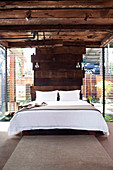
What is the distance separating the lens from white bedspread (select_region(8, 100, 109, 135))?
3.64 meters

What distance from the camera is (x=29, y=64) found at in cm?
607

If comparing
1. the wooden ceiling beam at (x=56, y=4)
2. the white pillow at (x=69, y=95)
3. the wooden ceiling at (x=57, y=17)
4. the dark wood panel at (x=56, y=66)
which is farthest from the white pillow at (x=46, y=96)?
the wooden ceiling beam at (x=56, y=4)

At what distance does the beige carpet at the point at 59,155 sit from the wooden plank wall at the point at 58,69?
8.62 ft

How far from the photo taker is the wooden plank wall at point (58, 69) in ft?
19.3

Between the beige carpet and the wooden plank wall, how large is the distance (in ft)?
8.62

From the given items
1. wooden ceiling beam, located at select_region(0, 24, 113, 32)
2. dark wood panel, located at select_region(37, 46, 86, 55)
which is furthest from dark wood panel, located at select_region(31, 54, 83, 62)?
wooden ceiling beam, located at select_region(0, 24, 113, 32)

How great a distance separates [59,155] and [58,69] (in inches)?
143

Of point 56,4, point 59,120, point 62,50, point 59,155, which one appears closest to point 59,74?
point 62,50

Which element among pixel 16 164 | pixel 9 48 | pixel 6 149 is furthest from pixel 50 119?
pixel 9 48

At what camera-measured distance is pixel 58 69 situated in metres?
5.89

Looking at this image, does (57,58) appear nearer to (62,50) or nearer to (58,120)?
(62,50)

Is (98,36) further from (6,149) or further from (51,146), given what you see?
(6,149)

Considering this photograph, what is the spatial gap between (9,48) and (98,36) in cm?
321

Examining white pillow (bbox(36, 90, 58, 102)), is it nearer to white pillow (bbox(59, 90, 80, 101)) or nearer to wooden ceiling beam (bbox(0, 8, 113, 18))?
white pillow (bbox(59, 90, 80, 101))
